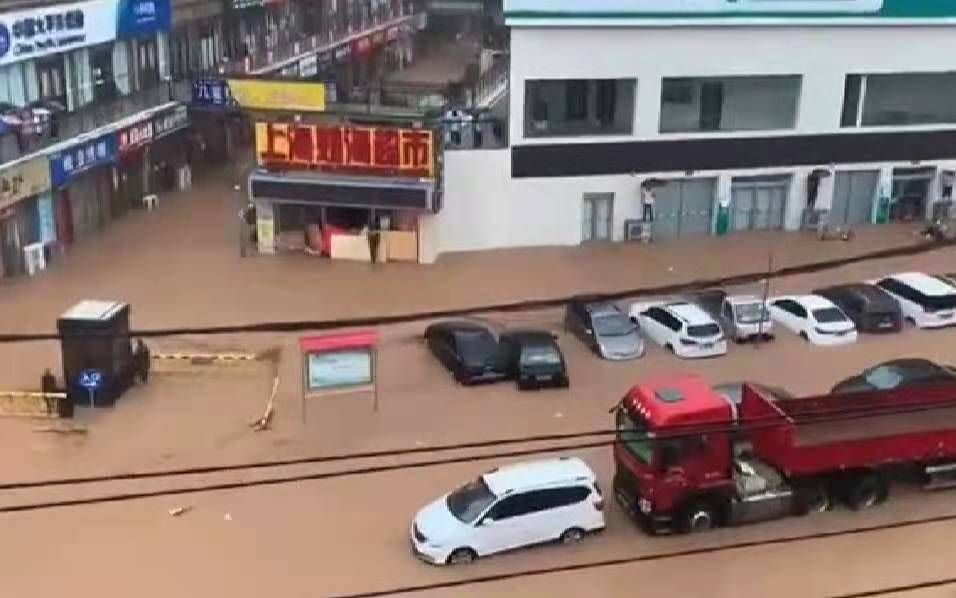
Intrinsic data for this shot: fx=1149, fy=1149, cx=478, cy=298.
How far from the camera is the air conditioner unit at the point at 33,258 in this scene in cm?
1959

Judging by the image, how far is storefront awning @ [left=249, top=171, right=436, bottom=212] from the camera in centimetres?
2019

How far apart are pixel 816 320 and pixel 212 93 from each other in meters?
13.2

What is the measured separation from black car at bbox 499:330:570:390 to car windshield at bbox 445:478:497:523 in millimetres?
3433

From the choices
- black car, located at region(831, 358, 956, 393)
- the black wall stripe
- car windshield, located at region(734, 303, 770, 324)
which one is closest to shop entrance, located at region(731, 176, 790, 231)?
the black wall stripe

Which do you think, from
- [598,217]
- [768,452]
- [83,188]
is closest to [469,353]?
[768,452]

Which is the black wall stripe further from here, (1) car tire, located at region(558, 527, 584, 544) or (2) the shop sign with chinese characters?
(1) car tire, located at region(558, 527, 584, 544)

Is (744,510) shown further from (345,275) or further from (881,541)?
(345,275)

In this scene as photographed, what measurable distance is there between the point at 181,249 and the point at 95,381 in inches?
270

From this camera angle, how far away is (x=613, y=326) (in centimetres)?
1677

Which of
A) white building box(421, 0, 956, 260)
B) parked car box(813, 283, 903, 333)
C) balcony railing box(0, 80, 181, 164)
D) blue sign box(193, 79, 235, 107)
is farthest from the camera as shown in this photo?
blue sign box(193, 79, 235, 107)

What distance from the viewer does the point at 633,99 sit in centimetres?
2183

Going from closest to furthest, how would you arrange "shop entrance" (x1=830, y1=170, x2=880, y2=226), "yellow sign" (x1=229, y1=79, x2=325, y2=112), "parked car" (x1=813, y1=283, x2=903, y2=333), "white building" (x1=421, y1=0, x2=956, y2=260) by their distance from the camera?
"parked car" (x1=813, y1=283, x2=903, y2=333)
"white building" (x1=421, y1=0, x2=956, y2=260)
"yellow sign" (x1=229, y1=79, x2=325, y2=112)
"shop entrance" (x1=830, y1=170, x2=880, y2=226)

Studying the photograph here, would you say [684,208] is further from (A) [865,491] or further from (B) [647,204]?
(A) [865,491]


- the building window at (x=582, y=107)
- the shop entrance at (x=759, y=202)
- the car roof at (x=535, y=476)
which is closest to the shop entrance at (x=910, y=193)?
the shop entrance at (x=759, y=202)
